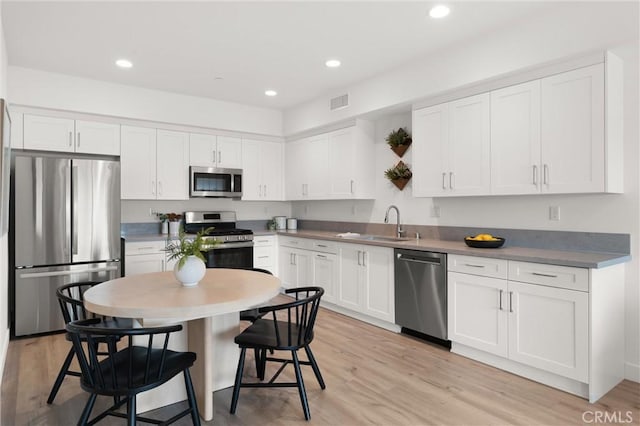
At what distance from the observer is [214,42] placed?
3395mm

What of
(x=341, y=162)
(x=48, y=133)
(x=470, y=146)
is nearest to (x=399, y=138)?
(x=341, y=162)

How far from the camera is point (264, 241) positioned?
5.44m

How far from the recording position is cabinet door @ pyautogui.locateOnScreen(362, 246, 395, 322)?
12.8ft

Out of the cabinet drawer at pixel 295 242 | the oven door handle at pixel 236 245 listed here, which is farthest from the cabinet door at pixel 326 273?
the oven door handle at pixel 236 245

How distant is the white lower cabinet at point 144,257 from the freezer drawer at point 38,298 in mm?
530

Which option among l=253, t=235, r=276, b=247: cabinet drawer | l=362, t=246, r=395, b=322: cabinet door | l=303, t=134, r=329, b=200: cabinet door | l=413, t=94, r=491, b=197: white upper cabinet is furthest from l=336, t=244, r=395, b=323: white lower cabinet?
l=253, t=235, r=276, b=247: cabinet drawer

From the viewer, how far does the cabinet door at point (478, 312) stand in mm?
2979

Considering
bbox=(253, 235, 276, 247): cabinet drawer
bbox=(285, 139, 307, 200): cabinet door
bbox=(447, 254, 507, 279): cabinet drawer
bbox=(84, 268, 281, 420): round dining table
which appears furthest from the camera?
bbox=(285, 139, 307, 200): cabinet door

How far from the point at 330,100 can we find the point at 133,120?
235 centimetres

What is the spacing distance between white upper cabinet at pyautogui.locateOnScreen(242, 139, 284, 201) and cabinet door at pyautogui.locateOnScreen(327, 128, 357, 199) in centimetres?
113

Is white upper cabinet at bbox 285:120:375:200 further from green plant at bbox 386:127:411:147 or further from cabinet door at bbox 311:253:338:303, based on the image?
cabinet door at bbox 311:253:338:303

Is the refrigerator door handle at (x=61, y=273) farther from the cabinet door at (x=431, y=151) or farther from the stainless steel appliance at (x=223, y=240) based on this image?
the cabinet door at (x=431, y=151)

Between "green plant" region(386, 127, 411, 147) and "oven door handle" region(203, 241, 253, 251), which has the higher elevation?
"green plant" region(386, 127, 411, 147)

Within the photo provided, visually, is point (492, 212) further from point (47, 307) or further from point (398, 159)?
point (47, 307)
